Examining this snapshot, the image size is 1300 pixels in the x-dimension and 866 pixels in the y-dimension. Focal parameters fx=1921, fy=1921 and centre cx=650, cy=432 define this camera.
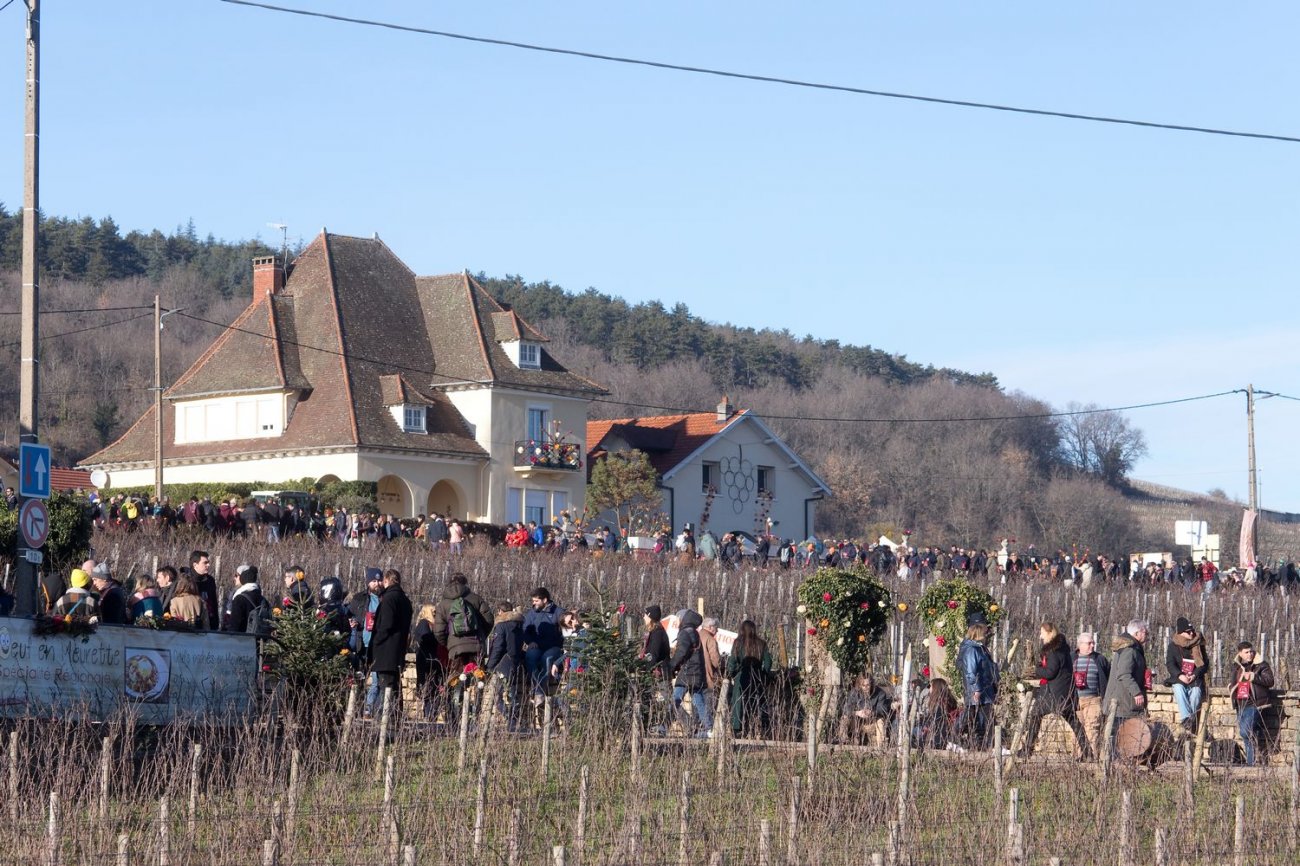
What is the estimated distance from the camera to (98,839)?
44.9 feet

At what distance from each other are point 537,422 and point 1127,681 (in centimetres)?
4220

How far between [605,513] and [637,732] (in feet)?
150

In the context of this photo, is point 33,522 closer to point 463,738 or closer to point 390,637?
point 390,637

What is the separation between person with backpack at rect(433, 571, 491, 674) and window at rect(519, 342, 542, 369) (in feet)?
131

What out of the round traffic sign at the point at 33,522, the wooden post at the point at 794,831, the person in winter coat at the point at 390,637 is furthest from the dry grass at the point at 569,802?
the round traffic sign at the point at 33,522

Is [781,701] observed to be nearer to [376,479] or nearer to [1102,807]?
[1102,807]

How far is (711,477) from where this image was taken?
6731cm

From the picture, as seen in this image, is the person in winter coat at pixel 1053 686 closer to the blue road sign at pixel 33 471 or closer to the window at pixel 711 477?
the blue road sign at pixel 33 471

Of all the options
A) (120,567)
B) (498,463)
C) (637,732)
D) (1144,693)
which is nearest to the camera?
(637,732)

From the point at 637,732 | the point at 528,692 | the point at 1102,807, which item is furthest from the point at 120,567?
the point at 1102,807

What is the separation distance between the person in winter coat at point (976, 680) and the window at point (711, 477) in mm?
47587

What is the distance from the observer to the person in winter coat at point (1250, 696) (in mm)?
19578

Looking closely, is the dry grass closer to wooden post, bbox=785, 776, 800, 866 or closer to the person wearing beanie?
wooden post, bbox=785, 776, 800, 866

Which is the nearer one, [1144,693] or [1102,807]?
[1102,807]
